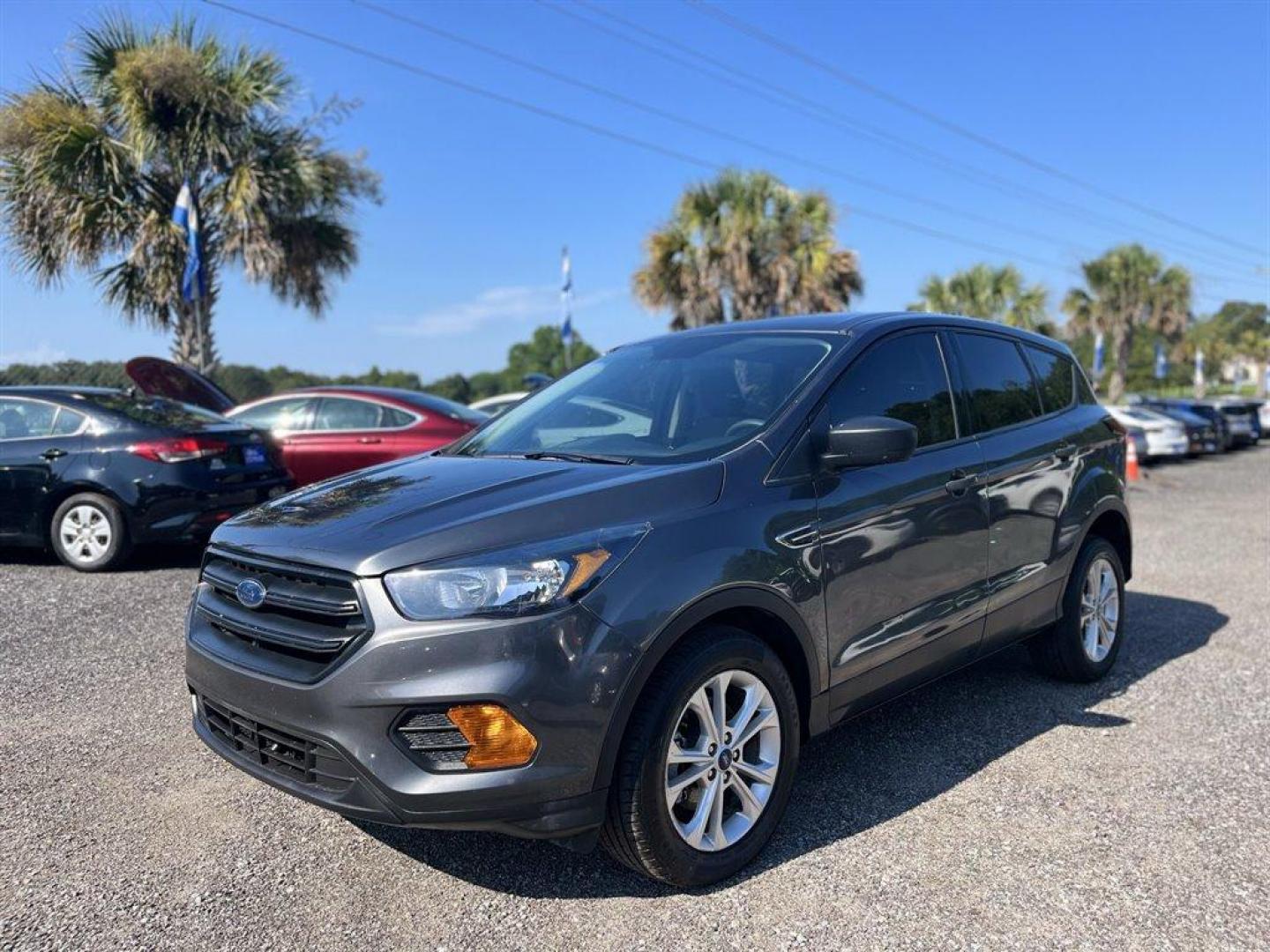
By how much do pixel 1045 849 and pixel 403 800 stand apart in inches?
78.4

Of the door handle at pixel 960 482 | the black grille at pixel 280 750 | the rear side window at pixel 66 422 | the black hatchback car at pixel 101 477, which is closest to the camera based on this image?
the black grille at pixel 280 750

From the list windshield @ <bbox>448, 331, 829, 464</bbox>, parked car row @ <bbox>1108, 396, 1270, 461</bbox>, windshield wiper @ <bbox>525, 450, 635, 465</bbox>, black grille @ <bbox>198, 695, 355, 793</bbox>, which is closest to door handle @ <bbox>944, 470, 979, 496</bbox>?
windshield @ <bbox>448, 331, 829, 464</bbox>

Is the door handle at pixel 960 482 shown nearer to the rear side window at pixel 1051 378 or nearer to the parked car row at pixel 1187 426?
the rear side window at pixel 1051 378

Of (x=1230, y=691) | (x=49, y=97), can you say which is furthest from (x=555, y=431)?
(x=49, y=97)

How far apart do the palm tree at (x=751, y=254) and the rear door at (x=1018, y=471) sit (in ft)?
59.6

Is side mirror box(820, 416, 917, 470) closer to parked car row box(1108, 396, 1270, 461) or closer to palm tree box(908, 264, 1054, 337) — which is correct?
parked car row box(1108, 396, 1270, 461)

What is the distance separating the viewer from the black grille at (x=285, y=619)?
2518mm

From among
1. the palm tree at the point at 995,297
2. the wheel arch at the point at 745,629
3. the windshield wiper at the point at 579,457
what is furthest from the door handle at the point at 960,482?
the palm tree at the point at 995,297

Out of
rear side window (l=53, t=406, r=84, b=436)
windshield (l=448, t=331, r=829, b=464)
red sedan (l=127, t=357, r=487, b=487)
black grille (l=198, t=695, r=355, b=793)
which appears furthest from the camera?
red sedan (l=127, t=357, r=487, b=487)

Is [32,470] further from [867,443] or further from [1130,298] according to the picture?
[1130,298]

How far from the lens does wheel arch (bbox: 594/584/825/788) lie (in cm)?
252

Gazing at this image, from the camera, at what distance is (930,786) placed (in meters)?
3.52

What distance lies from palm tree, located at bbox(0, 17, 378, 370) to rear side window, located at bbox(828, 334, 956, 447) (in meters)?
13.7

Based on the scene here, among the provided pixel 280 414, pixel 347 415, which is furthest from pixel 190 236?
pixel 347 415
